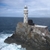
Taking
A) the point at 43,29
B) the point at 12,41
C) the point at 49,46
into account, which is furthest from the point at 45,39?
the point at 12,41

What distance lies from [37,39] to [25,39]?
3970 mm

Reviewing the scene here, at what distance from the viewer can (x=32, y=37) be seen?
115 feet

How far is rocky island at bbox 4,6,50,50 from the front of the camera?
32.6 meters

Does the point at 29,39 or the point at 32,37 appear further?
the point at 29,39

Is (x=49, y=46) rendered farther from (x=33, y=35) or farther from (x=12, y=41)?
(x=12, y=41)

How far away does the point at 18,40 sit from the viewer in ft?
124

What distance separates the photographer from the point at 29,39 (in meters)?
35.6

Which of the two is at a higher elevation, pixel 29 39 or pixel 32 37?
pixel 32 37

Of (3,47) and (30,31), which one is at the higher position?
(30,31)

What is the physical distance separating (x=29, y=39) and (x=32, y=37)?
908mm

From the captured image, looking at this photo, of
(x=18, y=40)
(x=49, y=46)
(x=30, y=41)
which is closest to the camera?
(x=49, y=46)

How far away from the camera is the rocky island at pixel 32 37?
32594mm

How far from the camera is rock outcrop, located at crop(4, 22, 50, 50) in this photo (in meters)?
32.5

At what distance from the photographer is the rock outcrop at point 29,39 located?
107ft
